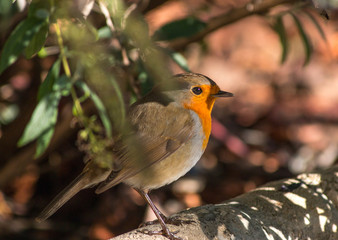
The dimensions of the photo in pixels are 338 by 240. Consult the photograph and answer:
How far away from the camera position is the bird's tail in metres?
2.47

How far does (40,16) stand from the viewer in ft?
6.61

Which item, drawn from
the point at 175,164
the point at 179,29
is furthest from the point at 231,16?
the point at 175,164

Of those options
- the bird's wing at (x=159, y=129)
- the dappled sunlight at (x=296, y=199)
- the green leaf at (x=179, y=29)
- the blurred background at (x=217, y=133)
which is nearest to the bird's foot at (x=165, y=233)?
the bird's wing at (x=159, y=129)

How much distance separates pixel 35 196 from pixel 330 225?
2.62m

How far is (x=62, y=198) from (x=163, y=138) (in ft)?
1.79

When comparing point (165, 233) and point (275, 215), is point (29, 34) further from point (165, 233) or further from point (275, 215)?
point (275, 215)

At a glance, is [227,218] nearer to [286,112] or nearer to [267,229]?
[267,229]

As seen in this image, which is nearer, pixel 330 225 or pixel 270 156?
pixel 330 225

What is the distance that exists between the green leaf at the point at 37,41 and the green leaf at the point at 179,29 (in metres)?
0.99

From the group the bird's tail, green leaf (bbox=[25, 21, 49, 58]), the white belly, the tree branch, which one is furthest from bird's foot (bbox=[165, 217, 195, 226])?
the tree branch

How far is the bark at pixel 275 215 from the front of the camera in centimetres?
225

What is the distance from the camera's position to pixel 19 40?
213 centimetres

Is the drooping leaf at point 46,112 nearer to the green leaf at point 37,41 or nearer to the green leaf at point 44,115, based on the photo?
the green leaf at point 44,115

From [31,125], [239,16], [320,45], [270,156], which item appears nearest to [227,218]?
[31,125]
